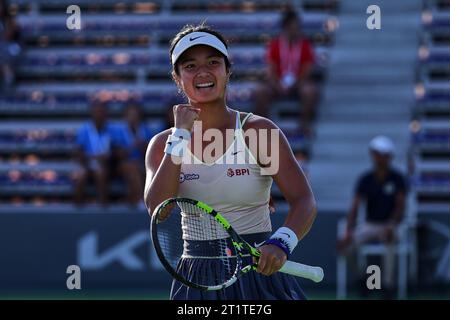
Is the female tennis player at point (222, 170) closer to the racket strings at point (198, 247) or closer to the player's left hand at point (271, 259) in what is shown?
the racket strings at point (198, 247)

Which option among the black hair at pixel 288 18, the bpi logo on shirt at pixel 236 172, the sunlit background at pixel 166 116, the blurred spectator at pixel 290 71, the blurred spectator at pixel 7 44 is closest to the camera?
the bpi logo on shirt at pixel 236 172

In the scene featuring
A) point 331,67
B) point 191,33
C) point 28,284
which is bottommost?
point 28,284

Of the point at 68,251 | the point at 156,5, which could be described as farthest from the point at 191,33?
the point at 156,5

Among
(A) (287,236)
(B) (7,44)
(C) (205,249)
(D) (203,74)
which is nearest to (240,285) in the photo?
(C) (205,249)

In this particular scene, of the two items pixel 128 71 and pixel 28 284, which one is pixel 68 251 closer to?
pixel 28 284

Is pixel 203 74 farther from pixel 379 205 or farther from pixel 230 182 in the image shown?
pixel 379 205

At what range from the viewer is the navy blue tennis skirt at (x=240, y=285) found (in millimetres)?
4852

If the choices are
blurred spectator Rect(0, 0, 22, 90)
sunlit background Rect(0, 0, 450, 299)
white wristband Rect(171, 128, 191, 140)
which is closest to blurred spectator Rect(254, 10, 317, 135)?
sunlit background Rect(0, 0, 450, 299)

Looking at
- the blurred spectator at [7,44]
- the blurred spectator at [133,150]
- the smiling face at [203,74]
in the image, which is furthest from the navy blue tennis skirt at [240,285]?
the blurred spectator at [7,44]

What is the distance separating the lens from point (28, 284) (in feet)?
40.7

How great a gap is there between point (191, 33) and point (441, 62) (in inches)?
381

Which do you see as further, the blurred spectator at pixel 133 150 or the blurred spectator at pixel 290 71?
the blurred spectator at pixel 290 71

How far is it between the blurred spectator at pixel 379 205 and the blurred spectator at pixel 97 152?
2766 mm

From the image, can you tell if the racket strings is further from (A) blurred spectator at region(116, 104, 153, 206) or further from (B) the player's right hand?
(A) blurred spectator at region(116, 104, 153, 206)
